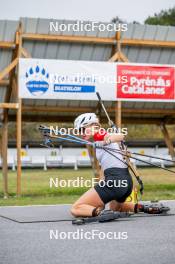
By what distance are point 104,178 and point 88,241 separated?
2.48m

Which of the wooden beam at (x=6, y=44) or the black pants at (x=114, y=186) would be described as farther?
the wooden beam at (x=6, y=44)

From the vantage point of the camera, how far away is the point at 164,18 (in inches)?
3686

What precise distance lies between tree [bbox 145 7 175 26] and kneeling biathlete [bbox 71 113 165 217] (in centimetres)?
7862

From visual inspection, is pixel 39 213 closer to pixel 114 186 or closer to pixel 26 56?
pixel 114 186

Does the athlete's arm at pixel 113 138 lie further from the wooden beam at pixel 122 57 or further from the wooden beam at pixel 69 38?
the wooden beam at pixel 122 57

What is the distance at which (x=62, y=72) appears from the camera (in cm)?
1772

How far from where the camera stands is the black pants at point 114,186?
10.4 meters

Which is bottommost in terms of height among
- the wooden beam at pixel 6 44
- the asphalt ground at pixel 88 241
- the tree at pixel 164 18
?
the asphalt ground at pixel 88 241

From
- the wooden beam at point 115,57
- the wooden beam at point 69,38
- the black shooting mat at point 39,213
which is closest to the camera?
the black shooting mat at point 39,213

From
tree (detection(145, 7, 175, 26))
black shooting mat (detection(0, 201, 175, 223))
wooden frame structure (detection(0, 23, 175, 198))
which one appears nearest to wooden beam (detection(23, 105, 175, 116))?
wooden frame structure (detection(0, 23, 175, 198))

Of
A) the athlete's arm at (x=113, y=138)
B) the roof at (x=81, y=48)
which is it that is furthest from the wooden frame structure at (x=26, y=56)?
the athlete's arm at (x=113, y=138)

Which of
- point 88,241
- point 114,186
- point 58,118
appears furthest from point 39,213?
point 58,118

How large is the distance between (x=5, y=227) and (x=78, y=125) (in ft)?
6.67

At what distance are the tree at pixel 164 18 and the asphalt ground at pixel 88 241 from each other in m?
79.5
